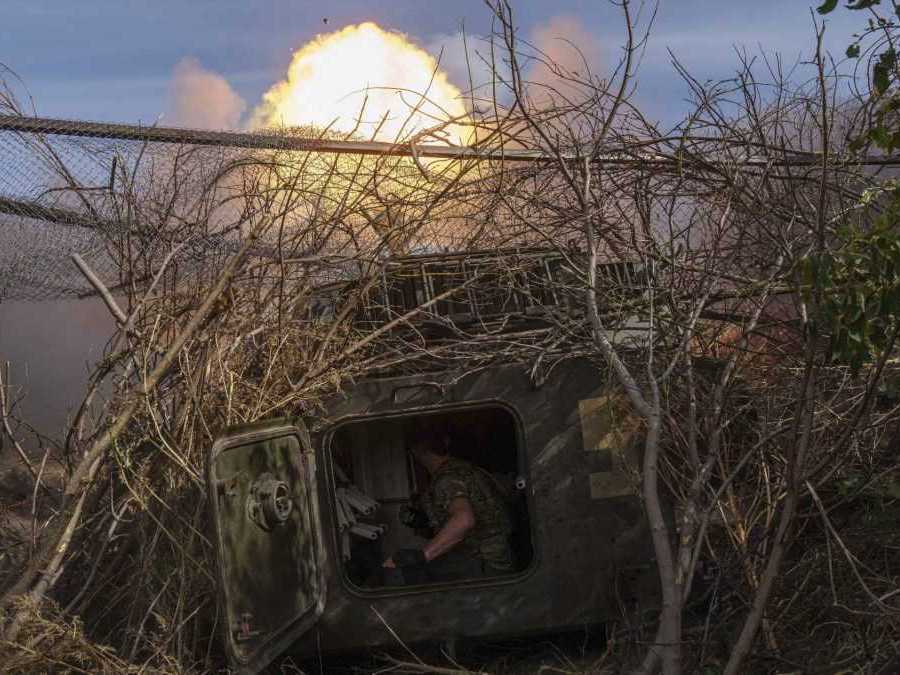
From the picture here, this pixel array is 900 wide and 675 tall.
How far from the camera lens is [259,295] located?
20.5 ft

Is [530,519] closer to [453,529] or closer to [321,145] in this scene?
[453,529]

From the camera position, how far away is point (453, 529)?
6.23 meters

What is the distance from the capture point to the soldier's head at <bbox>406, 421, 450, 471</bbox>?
6.55 meters

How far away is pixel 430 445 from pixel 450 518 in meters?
0.49

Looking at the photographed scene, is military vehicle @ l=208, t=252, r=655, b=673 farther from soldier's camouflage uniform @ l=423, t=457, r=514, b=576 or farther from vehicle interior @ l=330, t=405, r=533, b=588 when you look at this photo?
vehicle interior @ l=330, t=405, r=533, b=588

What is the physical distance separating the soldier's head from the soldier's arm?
1.00 feet

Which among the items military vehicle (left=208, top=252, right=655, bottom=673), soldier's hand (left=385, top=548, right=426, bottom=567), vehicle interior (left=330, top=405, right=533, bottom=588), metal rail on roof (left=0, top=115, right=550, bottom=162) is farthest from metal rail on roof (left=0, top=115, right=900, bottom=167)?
soldier's hand (left=385, top=548, right=426, bottom=567)

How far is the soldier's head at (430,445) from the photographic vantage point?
6547 mm

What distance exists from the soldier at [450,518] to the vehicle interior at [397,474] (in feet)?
0.46

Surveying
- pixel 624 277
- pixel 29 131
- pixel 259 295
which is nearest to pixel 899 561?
pixel 624 277

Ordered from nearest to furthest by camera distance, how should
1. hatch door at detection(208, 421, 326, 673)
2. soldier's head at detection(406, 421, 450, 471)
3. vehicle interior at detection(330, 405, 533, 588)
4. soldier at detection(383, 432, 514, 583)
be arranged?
1. hatch door at detection(208, 421, 326, 673)
2. soldier at detection(383, 432, 514, 583)
3. soldier's head at detection(406, 421, 450, 471)
4. vehicle interior at detection(330, 405, 533, 588)

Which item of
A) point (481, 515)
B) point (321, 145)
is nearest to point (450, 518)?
point (481, 515)

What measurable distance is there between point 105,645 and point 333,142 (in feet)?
9.66

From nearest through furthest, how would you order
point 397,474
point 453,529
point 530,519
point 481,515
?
point 530,519 → point 453,529 → point 481,515 → point 397,474
